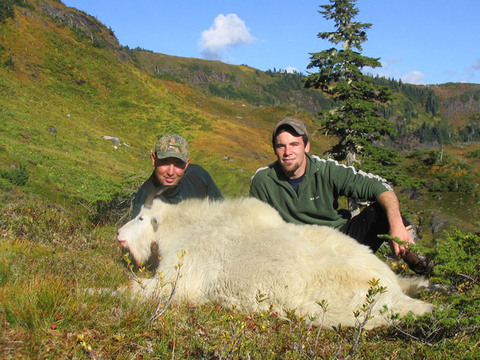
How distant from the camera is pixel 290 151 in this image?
4848 mm

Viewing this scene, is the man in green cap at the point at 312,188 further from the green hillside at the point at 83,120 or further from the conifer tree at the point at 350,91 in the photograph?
the conifer tree at the point at 350,91

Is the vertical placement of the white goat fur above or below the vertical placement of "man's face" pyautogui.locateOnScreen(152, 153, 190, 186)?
below

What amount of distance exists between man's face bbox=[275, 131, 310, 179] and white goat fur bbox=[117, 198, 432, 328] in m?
0.85

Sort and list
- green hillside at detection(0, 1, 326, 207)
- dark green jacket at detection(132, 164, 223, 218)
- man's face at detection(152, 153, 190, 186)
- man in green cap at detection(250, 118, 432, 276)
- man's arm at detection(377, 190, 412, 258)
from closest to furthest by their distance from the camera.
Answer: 1. man's arm at detection(377, 190, 412, 258)
2. man in green cap at detection(250, 118, 432, 276)
3. dark green jacket at detection(132, 164, 223, 218)
4. man's face at detection(152, 153, 190, 186)
5. green hillside at detection(0, 1, 326, 207)

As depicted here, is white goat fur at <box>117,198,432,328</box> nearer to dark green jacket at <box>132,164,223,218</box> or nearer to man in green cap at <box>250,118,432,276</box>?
dark green jacket at <box>132,164,223,218</box>

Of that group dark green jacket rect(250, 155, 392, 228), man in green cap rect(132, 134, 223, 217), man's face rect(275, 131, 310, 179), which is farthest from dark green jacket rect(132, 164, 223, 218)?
man's face rect(275, 131, 310, 179)

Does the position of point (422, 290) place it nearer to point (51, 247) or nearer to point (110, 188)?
point (51, 247)

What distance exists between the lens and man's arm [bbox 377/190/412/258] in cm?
376

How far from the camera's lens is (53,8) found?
44.2m

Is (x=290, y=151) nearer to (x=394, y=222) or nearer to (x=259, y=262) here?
(x=394, y=222)

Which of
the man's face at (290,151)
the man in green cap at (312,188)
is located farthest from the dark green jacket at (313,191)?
the man's face at (290,151)

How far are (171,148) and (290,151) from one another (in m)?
1.73

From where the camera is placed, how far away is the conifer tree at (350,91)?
1366 centimetres

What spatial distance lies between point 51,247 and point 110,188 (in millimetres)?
4079
